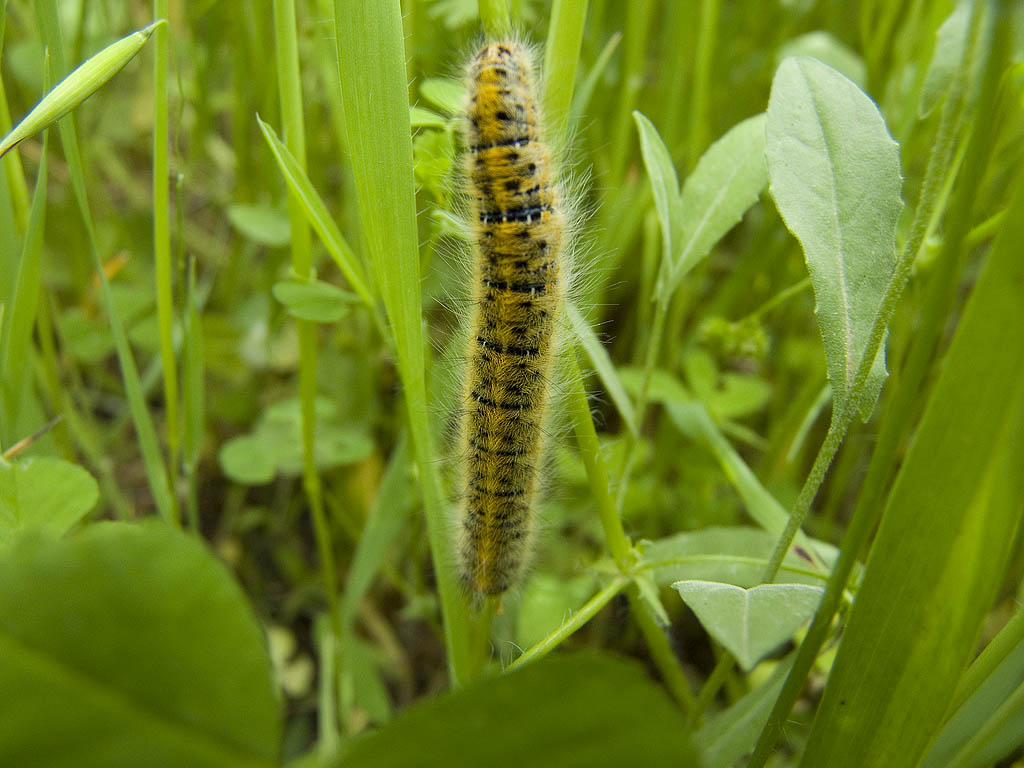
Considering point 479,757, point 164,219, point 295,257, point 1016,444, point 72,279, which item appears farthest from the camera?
point 72,279

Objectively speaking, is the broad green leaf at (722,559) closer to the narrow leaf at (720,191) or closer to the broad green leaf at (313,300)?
the narrow leaf at (720,191)

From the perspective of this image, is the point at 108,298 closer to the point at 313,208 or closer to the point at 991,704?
the point at 313,208

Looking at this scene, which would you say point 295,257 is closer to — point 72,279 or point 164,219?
point 164,219

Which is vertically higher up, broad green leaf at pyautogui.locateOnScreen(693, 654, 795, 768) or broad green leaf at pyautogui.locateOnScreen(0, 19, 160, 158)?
broad green leaf at pyautogui.locateOnScreen(0, 19, 160, 158)

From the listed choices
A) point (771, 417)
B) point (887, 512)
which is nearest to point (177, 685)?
→ point (887, 512)

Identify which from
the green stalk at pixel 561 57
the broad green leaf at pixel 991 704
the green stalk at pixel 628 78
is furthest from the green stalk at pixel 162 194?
the broad green leaf at pixel 991 704

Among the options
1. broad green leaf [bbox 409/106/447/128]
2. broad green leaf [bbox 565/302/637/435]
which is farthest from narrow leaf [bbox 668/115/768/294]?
broad green leaf [bbox 409/106/447/128]

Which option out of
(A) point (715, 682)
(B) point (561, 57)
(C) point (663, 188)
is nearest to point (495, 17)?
(B) point (561, 57)

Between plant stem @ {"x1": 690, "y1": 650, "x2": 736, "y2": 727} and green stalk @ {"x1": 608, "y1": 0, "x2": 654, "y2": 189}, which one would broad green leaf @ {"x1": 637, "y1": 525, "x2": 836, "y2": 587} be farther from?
green stalk @ {"x1": 608, "y1": 0, "x2": 654, "y2": 189}
